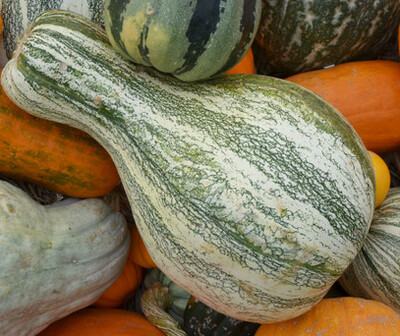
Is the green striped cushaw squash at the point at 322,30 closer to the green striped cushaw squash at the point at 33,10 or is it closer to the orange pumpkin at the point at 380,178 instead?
the orange pumpkin at the point at 380,178

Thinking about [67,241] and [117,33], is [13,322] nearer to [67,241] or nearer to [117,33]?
[67,241]

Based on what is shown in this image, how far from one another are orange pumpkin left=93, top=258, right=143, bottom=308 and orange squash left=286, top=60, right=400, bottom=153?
30.2 inches

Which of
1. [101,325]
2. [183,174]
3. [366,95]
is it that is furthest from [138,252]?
[366,95]

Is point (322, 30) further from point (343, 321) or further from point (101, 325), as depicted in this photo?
point (101, 325)

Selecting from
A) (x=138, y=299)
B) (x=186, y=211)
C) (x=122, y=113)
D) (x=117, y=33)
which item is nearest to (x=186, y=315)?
(x=138, y=299)

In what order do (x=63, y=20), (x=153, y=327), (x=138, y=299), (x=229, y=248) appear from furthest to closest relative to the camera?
(x=138, y=299), (x=153, y=327), (x=63, y=20), (x=229, y=248)

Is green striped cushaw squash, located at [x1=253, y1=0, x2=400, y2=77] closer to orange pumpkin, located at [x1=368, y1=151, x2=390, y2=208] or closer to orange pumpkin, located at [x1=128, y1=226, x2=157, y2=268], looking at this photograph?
orange pumpkin, located at [x1=368, y1=151, x2=390, y2=208]

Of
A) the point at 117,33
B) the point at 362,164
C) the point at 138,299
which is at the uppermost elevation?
the point at 117,33

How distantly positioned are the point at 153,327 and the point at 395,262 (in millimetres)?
648

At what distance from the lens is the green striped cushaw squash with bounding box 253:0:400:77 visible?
1173 millimetres

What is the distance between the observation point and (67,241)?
100cm

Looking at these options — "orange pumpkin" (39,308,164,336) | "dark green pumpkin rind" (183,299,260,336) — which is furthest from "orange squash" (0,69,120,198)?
"dark green pumpkin rind" (183,299,260,336)

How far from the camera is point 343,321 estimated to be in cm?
100

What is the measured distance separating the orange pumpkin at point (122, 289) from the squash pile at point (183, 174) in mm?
173
